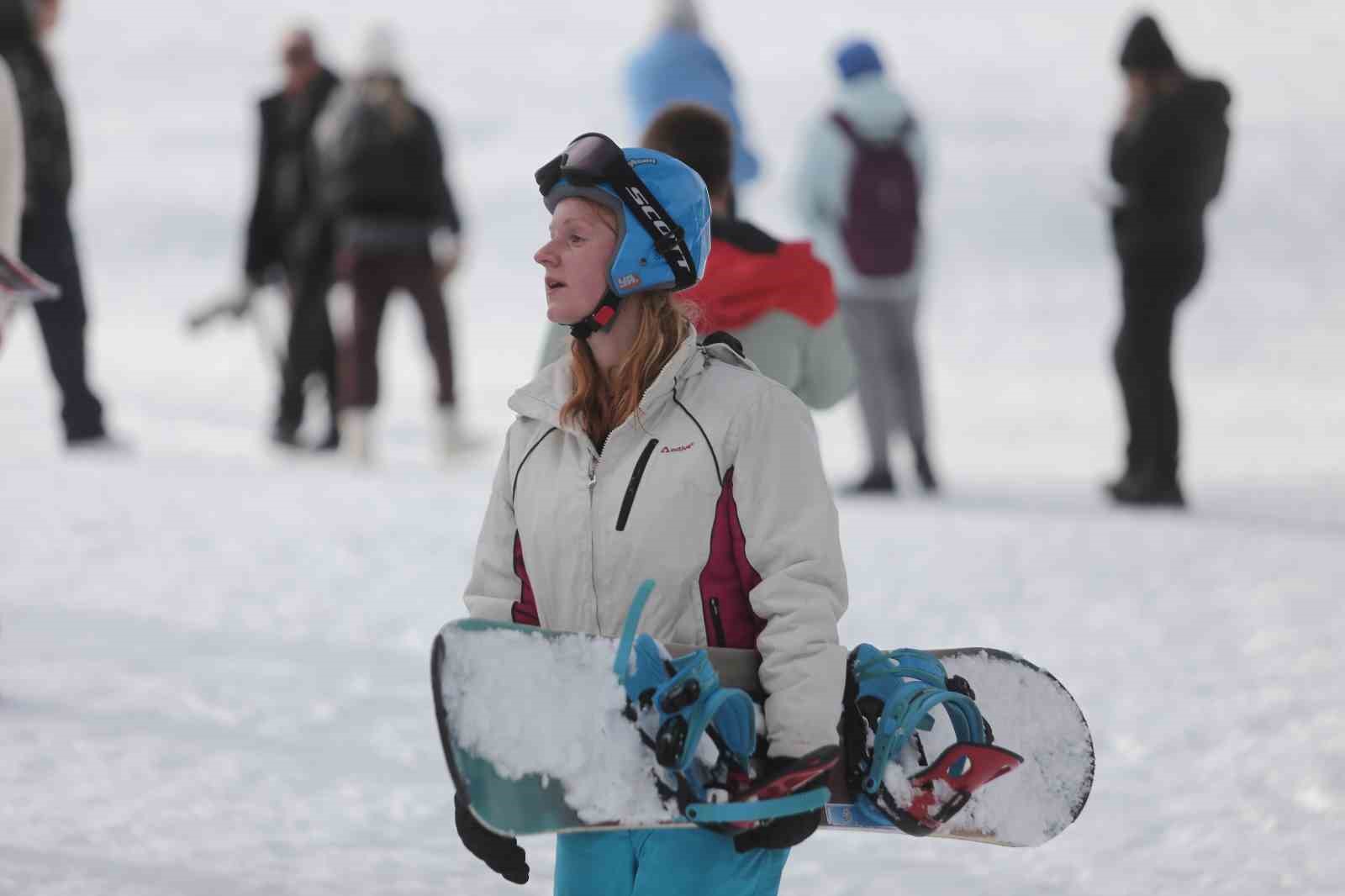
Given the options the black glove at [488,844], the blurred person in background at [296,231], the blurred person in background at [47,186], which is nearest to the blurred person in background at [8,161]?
the black glove at [488,844]

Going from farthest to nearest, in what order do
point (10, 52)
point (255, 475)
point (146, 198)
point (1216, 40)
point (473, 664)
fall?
point (1216, 40)
point (146, 198)
point (255, 475)
point (10, 52)
point (473, 664)

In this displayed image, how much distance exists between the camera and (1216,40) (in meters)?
25.5

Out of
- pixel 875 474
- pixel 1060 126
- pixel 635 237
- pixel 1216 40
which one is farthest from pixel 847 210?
pixel 1216 40

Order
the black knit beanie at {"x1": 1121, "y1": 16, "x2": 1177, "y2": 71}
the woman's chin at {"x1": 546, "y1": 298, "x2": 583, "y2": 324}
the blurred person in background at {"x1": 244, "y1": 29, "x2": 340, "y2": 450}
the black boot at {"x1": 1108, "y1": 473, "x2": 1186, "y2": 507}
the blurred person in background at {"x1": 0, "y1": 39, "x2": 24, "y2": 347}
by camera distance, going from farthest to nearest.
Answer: the blurred person in background at {"x1": 244, "y1": 29, "x2": 340, "y2": 450} < the black boot at {"x1": 1108, "y1": 473, "x2": 1186, "y2": 507} < the black knit beanie at {"x1": 1121, "y1": 16, "x2": 1177, "y2": 71} < the blurred person in background at {"x1": 0, "y1": 39, "x2": 24, "y2": 347} < the woman's chin at {"x1": 546, "y1": 298, "x2": 583, "y2": 324}

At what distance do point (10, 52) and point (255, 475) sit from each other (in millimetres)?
2082

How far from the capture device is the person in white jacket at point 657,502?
249 centimetres

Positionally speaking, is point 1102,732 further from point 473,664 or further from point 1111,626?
point 473,664

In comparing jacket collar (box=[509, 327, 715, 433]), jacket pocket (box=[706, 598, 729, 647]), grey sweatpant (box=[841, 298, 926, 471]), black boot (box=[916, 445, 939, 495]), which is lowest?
black boot (box=[916, 445, 939, 495])

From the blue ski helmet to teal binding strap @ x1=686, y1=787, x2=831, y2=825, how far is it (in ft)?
2.37

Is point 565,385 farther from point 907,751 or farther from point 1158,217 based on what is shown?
point 1158,217

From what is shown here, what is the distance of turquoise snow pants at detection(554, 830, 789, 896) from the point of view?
2.55m

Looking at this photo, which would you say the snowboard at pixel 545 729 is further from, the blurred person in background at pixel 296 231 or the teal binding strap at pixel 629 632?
the blurred person in background at pixel 296 231

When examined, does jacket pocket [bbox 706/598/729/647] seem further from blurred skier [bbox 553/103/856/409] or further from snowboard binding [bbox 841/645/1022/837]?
blurred skier [bbox 553/103/856/409]

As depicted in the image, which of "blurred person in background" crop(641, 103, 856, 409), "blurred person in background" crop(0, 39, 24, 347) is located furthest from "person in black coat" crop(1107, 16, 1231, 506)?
"blurred person in background" crop(0, 39, 24, 347)
